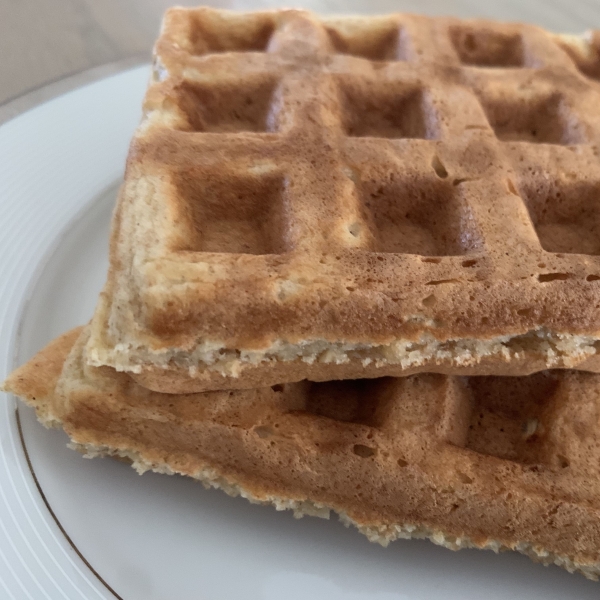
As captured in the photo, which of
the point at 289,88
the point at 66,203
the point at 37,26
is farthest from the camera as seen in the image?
the point at 37,26

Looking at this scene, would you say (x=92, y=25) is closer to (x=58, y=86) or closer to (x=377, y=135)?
(x=58, y=86)

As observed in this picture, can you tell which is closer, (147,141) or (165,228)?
(165,228)

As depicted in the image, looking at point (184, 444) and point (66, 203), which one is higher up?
point (66, 203)

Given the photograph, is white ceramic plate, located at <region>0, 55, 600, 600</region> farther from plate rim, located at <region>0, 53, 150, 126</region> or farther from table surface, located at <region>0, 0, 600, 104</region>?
table surface, located at <region>0, 0, 600, 104</region>

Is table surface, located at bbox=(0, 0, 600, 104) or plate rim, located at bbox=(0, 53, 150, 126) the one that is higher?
table surface, located at bbox=(0, 0, 600, 104)

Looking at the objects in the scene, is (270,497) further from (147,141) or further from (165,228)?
(147,141)

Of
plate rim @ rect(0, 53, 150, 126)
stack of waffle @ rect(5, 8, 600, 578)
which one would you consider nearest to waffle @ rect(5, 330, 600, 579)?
stack of waffle @ rect(5, 8, 600, 578)

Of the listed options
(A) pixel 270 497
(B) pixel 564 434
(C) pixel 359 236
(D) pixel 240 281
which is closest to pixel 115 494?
(A) pixel 270 497
